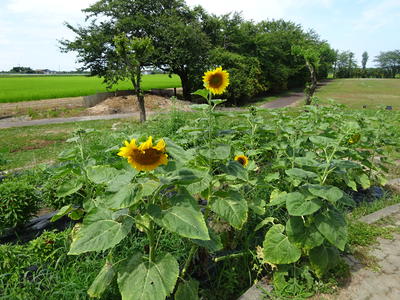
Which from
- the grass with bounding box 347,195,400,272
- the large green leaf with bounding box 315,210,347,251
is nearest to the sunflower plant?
the large green leaf with bounding box 315,210,347,251

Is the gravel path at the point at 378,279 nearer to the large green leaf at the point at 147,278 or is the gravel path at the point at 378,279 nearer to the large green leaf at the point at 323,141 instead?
the large green leaf at the point at 323,141

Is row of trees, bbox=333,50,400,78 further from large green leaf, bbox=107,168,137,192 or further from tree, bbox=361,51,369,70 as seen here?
large green leaf, bbox=107,168,137,192

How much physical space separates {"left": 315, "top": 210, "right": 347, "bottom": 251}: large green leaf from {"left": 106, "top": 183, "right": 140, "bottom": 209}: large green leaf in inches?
47.8

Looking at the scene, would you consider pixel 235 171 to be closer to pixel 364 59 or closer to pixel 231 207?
pixel 231 207

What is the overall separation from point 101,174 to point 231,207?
0.83 meters

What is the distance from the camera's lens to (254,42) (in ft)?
80.6

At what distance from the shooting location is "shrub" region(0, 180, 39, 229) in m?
2.59

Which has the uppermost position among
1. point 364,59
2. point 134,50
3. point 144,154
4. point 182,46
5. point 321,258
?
point 364,59

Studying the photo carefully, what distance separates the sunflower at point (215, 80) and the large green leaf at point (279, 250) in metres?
1.11

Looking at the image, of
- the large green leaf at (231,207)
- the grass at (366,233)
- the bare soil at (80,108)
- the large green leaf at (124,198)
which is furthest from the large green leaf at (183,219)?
the bare soil at (80,108)

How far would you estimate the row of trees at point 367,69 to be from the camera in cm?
7881

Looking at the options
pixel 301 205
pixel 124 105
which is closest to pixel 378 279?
pixel 301 205

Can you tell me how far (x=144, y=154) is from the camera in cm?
127

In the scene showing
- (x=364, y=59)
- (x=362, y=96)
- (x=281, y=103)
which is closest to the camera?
(x=281, y=103)
